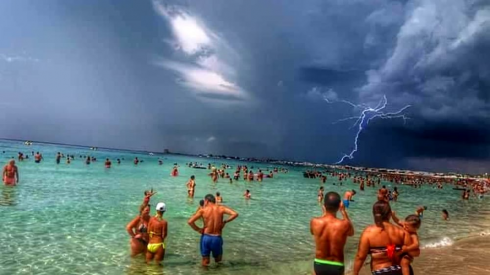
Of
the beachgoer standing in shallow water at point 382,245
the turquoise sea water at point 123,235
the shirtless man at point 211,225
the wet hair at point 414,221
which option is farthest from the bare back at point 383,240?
the turquoise sea water at point 123,235

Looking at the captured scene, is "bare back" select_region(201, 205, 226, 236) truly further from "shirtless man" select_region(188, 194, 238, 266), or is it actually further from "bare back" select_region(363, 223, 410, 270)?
"bare back" select_region(363, 223, 410, 270)

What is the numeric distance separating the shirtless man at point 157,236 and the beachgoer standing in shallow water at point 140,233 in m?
0.40

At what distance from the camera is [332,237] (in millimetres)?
5082

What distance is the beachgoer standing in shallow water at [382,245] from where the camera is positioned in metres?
4.99

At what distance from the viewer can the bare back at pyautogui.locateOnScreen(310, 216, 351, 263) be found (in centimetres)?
509

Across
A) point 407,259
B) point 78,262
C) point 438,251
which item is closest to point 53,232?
point 78,262

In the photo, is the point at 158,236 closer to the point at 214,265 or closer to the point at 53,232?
the point at 214,265

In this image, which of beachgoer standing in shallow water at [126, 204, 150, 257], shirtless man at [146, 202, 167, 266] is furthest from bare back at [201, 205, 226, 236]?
beachgoer standing in shallow water at [126, 204, 150, 257]

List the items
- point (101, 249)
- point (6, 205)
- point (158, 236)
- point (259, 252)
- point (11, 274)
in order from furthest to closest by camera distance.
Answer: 1. point (6, 205)
2. point (259, 252)
3. point (101, 249)
4. point (158, 236)
5. point (11, 274)

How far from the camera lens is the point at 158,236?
881cm

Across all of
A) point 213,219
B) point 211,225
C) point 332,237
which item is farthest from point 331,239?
point 211,225

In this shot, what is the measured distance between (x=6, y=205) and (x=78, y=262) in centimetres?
907

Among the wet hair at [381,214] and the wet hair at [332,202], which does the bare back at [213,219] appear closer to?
the wet hair at [332,202]

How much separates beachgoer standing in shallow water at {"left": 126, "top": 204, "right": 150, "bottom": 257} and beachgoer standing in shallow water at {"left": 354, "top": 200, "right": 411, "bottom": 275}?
18.8 ft
